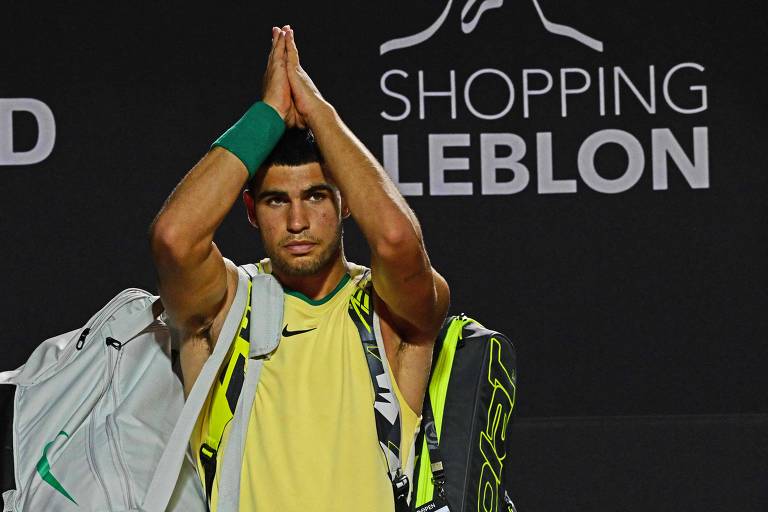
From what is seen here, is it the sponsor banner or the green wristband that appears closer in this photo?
the green wristband

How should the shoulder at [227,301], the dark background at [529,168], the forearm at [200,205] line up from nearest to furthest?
the forearm at [200,205], the shoulder at [227,301], the dark background at [529,168]

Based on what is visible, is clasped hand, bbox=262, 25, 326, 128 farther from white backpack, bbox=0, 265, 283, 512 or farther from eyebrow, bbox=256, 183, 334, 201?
white backpack, bbox=0, 265, 283, 512

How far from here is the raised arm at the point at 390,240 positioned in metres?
1.62

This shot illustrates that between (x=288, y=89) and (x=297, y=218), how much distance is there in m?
0.20

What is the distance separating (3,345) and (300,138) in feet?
5.55

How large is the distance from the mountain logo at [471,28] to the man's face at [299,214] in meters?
1.51

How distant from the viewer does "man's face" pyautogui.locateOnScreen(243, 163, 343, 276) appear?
171 cm

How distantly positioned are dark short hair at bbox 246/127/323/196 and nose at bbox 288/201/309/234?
0.07 meters

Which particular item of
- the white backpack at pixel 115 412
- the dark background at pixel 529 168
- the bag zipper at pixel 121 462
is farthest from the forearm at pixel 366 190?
the dark background at pixel 529 168

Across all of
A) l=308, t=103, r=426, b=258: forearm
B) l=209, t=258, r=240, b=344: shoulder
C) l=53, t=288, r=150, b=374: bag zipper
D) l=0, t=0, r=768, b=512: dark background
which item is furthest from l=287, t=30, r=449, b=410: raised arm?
l=0, t=0, r=768, b=512: dark background

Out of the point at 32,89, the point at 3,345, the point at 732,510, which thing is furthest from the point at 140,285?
the point at 732,510

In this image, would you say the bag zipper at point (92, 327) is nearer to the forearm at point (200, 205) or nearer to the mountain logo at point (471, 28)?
the forearm at point (200, 205)

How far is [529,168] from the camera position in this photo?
3.15m

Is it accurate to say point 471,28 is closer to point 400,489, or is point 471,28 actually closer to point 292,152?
point 292,152
